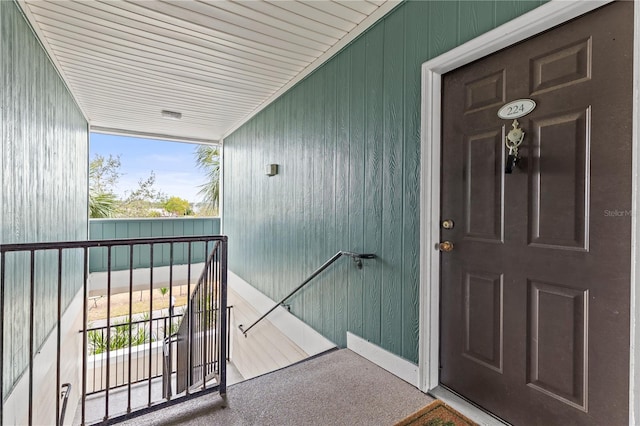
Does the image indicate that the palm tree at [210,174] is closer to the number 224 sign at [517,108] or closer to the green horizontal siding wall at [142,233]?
the green horizontal siding wall at [142,233]

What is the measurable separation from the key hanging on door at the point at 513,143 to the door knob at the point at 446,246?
0.53m

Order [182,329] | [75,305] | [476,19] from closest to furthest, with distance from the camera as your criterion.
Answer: [476,19] < [182,329] < [75,305]

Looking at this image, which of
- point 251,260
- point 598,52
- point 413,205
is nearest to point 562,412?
point 413,205

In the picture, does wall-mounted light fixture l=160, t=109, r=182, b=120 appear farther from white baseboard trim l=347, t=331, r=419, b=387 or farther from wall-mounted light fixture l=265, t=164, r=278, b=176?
white baseboard trim l=347, t=331, r=419, b=387

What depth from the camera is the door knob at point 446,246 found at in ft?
5.99

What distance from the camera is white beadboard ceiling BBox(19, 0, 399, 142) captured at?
225 cm

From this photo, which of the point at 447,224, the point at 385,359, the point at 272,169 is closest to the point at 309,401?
the point at 385,359

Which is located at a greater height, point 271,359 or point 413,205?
point 413,205

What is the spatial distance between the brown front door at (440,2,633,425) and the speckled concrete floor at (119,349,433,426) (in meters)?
0.39

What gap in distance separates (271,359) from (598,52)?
3.84 m

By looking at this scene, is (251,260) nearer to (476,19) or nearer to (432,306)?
(432,306)

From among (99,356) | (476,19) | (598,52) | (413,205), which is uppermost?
(476,19)

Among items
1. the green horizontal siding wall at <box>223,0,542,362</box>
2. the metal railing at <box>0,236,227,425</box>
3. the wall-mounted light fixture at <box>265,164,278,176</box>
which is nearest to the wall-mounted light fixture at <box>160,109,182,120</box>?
the green horizontal siding wall at <box>223,0,542,362</box>

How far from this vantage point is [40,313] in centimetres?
246
